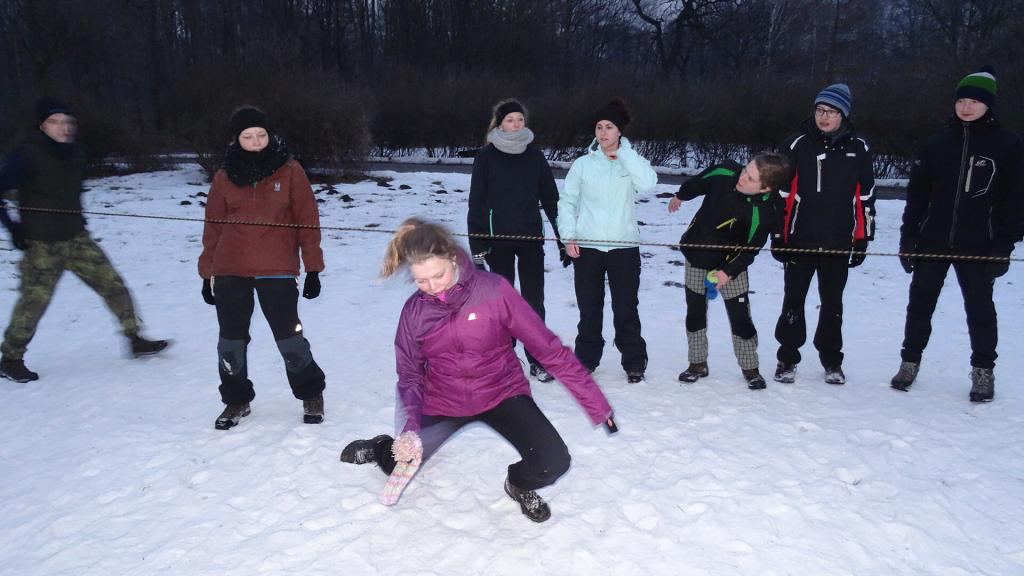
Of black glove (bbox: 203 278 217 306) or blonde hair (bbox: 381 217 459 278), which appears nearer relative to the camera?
blonde hair (bbox: 381 217 459 278)

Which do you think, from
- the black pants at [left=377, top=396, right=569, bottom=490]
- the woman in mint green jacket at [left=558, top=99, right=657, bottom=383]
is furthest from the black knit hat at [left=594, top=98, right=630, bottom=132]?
the black pants at [left=377, top=396, right=569, bottom=490]

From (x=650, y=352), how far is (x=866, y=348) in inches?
69.7

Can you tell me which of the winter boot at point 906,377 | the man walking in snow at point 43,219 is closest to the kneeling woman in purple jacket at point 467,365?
the winter boot at point 906,377

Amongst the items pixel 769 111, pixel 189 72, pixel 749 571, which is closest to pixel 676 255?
pixel 749 571

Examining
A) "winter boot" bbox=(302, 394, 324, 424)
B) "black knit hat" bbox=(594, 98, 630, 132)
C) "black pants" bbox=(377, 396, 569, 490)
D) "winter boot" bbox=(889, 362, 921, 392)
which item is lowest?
"winter boot" bbox=(302, 394, 324, 424)

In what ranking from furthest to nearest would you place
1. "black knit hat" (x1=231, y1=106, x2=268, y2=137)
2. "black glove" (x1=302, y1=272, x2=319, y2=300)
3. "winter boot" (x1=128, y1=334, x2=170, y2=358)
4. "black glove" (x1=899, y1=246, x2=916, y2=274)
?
"winter boot" (x1=128, y1=334, x2=170, y2=358), "black glove" (x1=899, y1=246, x2=916, y2=274), "black glove" (x1=302, y1=272, x2=319, y2=300), "black knit hat" (x1=231, y1=106, x2=268, y2=137)

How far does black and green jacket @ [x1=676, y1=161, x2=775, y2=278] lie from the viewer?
13.8ft

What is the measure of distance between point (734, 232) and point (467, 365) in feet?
7.21

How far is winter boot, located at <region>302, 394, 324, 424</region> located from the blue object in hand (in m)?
2.50

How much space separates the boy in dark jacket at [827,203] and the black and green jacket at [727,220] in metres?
0.24

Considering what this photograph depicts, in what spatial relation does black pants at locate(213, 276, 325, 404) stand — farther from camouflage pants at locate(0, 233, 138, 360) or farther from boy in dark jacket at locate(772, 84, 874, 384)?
boy in dark jacket at locate(772, 84, 874, 384)

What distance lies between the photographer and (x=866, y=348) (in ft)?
18.1

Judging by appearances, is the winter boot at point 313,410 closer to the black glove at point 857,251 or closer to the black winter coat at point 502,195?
the black winter coat at point 502,195

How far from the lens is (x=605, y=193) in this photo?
14.5ft
